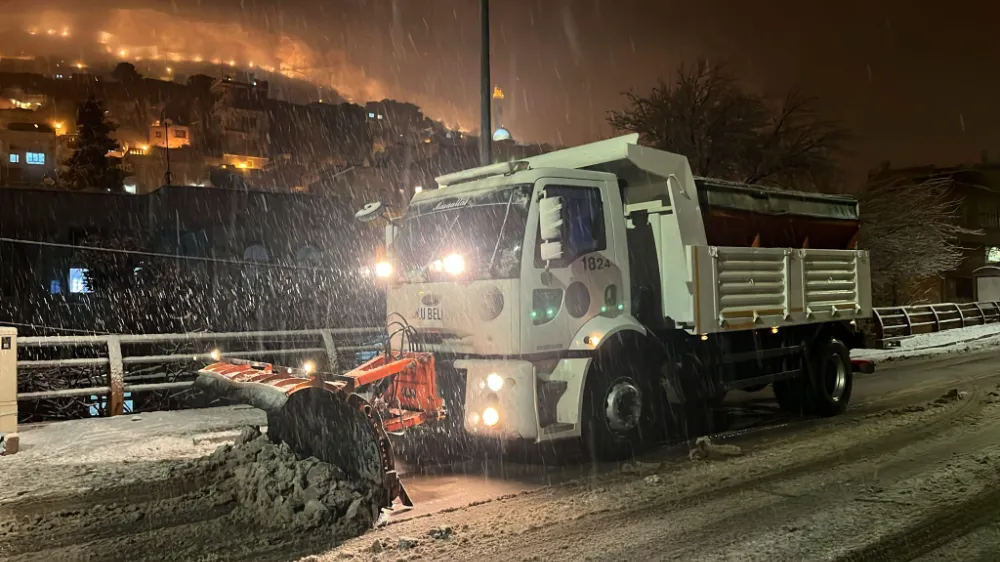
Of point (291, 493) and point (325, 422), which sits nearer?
point (291, 493)

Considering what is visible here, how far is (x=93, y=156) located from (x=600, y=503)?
6287 cm

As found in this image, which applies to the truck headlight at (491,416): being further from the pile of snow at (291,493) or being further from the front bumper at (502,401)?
the pile of snow at (291,493)

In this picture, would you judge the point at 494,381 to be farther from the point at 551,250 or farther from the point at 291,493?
the point at 291,493

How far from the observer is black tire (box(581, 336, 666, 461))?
279 inches

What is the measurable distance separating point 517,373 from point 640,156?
279cm

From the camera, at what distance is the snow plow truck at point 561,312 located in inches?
259

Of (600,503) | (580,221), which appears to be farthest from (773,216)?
(600,503)

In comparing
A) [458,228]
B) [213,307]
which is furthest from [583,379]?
[213,307]

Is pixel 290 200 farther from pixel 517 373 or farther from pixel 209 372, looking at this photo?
pixel 517 373

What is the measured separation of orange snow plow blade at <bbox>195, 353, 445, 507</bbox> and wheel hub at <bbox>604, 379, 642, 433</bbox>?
167 cm

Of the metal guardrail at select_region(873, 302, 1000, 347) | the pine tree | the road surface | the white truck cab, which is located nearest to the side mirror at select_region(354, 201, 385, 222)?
the white truck cab

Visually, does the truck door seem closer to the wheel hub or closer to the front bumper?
the front bumper

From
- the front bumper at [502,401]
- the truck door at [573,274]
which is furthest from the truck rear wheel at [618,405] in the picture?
the front bumper at [502,401]

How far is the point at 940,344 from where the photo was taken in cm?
1978
